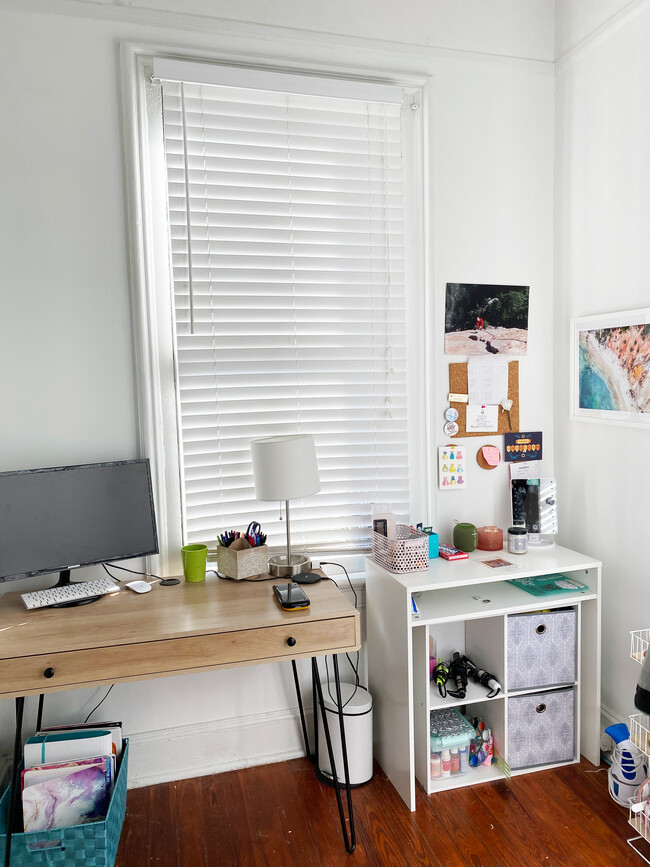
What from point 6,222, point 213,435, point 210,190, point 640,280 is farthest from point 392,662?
point 6,222

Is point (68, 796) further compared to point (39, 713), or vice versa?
point (39, 713)

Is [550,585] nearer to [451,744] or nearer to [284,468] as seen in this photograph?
[451,744]

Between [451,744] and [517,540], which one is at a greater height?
→ [517,540]

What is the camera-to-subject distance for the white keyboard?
6.36 feet

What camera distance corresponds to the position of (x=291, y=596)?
193 cm

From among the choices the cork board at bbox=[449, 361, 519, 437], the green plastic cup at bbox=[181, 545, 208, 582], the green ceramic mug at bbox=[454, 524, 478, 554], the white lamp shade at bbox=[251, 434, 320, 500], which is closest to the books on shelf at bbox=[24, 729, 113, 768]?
the green plastic cup at bbox=[181, 545, 208, 582]

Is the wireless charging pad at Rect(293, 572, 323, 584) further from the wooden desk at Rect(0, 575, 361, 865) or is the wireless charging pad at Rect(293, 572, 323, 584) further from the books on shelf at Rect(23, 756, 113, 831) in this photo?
the books on shelf at Rect(23, 756, 113, 831)

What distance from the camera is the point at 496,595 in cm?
237

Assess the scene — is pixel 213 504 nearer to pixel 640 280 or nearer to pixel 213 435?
pixel 213 435

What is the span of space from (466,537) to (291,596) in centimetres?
86

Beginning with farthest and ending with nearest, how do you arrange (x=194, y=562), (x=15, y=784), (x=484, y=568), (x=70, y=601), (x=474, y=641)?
1. (x=474, y=641)
2. (x=484, y=568)
3. (x=194, y=562)
4. (x=70, y=601)
5. (x=15, y=784)

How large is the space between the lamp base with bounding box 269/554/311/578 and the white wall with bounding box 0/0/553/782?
0.46 metres

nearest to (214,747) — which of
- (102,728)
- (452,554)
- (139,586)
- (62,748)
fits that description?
(102,728)

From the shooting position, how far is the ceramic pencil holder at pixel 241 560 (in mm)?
2156
